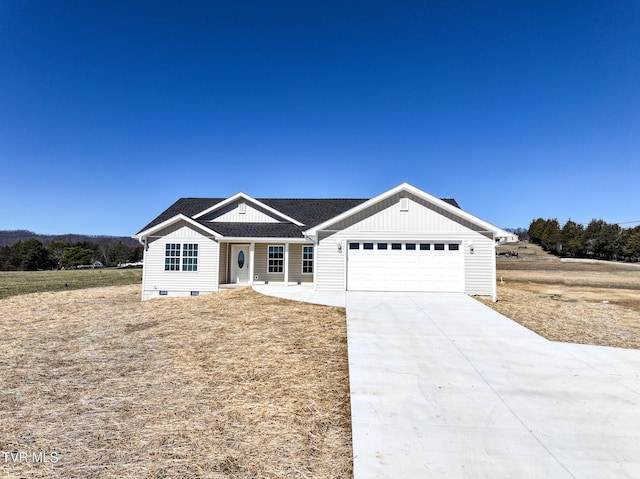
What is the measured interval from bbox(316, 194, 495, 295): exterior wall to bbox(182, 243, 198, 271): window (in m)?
6.12

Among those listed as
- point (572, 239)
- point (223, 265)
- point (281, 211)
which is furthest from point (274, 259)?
point (572, 239)

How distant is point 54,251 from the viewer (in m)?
50.4

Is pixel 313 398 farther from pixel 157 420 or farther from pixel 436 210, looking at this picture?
pixel 436 210

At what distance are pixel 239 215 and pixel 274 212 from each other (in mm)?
1975

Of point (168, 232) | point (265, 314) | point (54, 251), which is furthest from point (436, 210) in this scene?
point (54, 251)

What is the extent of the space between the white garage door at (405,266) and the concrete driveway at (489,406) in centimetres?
556

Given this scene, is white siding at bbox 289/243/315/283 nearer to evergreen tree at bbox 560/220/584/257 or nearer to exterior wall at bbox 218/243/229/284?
exterior wall at bbox 218/243/229/284

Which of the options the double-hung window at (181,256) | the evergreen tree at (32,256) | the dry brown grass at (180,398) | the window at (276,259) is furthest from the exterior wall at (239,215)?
the evergreen tree at (32,256)

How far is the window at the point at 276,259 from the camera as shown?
16812 mm

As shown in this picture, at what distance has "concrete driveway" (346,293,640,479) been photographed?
133 inches

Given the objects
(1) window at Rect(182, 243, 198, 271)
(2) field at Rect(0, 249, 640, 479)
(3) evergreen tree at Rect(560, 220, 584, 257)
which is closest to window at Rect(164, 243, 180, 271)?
(1) window at Rect(182, 243, 198, 271)

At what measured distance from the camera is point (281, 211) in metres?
19.0

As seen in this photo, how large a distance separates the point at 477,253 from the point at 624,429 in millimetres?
10185

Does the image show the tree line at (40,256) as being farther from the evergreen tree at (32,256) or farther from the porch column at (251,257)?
the porch column at (251,257)
